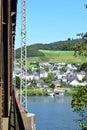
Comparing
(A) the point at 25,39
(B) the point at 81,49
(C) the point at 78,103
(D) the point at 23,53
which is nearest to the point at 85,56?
(B) the point at 81,49

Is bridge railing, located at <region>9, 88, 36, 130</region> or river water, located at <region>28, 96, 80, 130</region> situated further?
river water, located at <region>28, 96, 80, 130</region>

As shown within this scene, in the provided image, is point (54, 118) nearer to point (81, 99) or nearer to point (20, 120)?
point (81, 99)

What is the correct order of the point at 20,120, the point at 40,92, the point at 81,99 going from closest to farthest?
the point at 20,120 < the point at 81,99 < the point at 40,92

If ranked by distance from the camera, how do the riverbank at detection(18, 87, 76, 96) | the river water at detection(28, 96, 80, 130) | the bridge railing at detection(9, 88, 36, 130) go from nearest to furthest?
1. the bridge railing at detection(9, 88, 36, 130)
2. the river water at detection(28, 96, 80, 130)
3. the riverbank at detection(18, 87, 76, 96)

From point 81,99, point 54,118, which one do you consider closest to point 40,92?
point 54,118

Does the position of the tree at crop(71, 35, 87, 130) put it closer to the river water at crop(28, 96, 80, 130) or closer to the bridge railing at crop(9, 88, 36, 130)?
the river water at crop(28, 96, 80, 130)

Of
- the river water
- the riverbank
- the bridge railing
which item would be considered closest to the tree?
the river water

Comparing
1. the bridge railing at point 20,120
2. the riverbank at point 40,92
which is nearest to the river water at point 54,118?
the bridge railing at point 20,120

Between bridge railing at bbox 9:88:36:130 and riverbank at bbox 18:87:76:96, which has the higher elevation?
bridge railing at bbox 9:88:36:130

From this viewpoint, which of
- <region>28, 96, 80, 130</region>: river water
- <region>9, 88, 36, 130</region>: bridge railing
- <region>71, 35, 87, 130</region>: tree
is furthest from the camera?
<region>28, 96, 80, 130</region>: river water

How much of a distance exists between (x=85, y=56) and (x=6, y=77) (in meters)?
11.6

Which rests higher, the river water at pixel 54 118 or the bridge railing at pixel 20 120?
the bridge railing at pixel 20 120

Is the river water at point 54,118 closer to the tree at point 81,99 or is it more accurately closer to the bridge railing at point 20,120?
the tree at point 81,99

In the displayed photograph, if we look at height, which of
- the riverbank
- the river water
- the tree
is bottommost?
the riverbank
